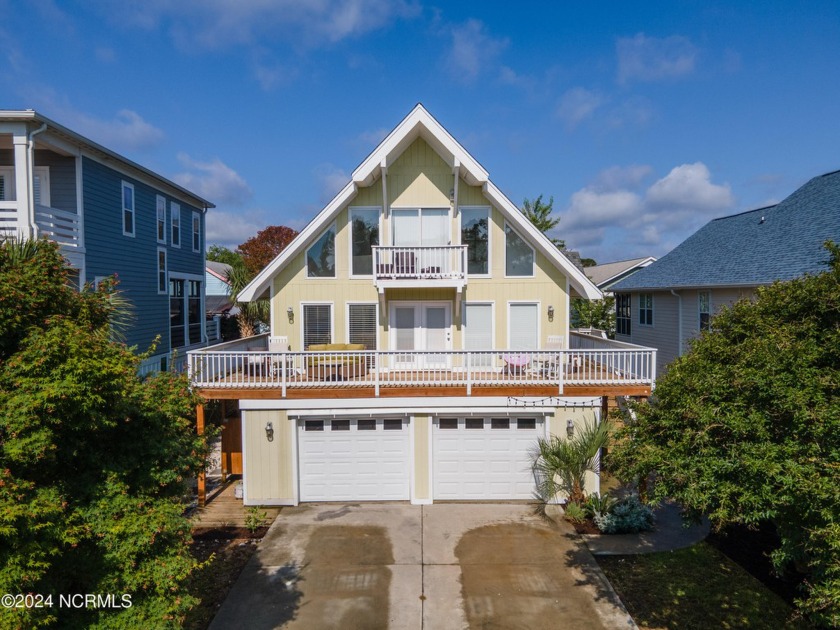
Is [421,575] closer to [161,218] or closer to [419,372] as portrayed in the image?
[419,372]

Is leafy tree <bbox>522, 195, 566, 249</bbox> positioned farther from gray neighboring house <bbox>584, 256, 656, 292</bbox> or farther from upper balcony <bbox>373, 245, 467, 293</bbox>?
upper balcony <bbox>373, 245, 467, 293</bbox>

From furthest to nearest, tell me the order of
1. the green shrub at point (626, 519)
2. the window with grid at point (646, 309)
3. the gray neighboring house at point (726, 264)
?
the window with grid at point (646, 309) → the gray neighboring house at point (726, 264) → the green shrub at point (626, 519)

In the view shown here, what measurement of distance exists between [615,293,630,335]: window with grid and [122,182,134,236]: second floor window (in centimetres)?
2244

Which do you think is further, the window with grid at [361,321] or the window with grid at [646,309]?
the window with grid at [646,309]

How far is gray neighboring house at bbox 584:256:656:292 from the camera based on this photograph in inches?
1431

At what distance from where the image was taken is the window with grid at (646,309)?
22606 millimetres

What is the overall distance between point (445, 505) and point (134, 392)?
8.51m

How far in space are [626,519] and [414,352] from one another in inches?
239

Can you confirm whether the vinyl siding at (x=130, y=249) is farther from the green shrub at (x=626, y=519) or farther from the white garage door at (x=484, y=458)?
the green shrub at (x=626, y=519)

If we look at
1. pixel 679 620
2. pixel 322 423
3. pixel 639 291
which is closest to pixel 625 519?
pixel 679 620

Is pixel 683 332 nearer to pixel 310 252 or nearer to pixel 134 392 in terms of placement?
pixel 310 252

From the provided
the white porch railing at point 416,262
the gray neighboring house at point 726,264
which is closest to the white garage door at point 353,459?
the white porch railing at point 416,262

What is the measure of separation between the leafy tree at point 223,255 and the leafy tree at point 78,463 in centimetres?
5717

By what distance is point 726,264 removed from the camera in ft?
59.4
